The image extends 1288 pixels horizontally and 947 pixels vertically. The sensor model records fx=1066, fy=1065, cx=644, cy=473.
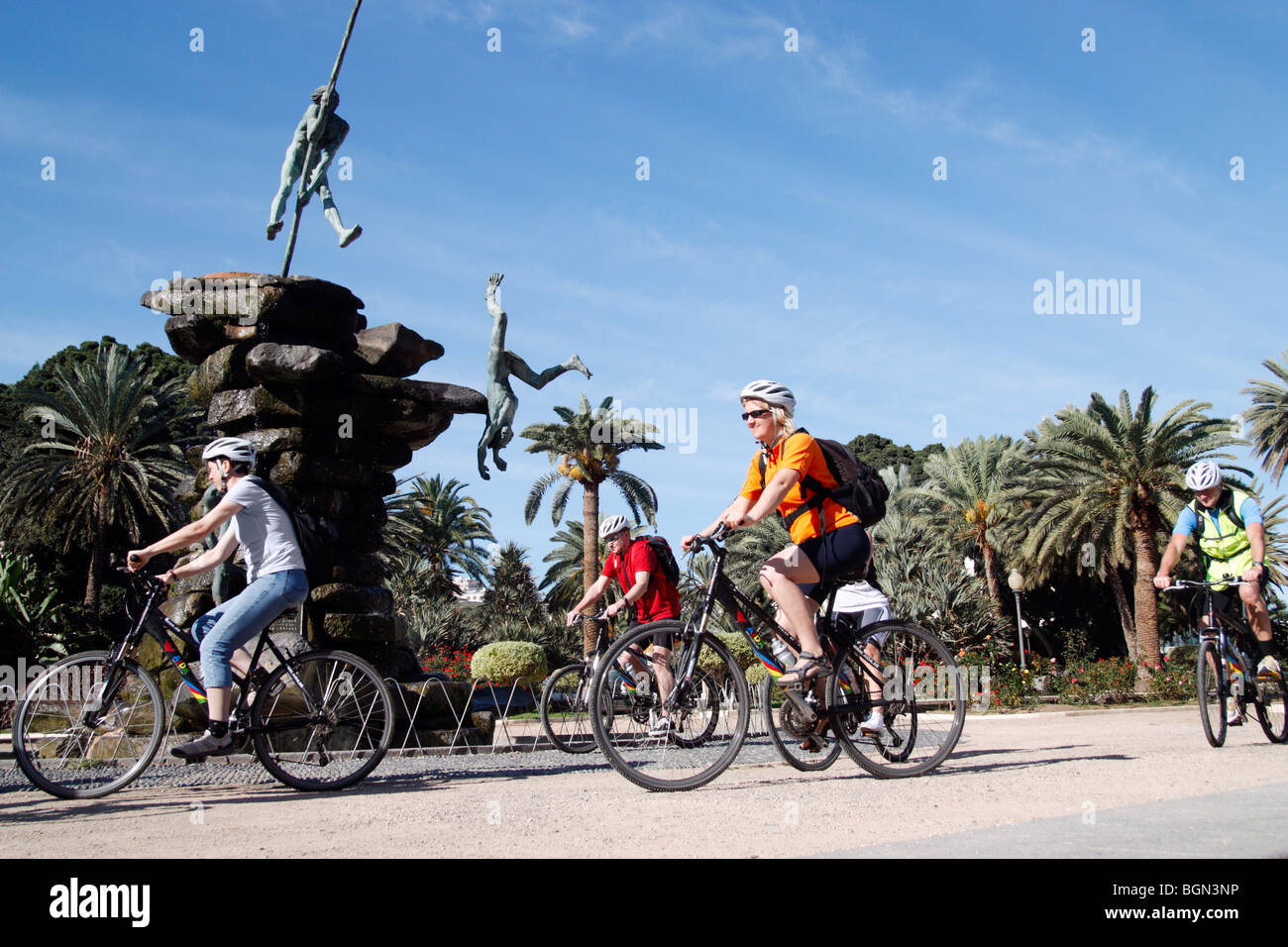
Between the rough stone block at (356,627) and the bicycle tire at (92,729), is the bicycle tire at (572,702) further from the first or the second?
the bicycle tire at (92,729)

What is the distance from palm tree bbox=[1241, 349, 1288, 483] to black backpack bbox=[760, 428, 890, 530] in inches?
1540

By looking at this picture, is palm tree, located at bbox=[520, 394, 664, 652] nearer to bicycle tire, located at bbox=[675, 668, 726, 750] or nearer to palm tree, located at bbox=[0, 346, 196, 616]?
palm tree, located at bbox=[0, 346, 196, 616]

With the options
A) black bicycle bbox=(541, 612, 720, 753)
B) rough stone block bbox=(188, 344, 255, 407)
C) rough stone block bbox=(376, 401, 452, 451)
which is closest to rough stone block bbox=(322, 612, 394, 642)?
black bicycle bbox=(541, 612, 720, 753)

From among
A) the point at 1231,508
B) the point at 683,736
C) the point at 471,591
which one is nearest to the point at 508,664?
the point at 1231,508

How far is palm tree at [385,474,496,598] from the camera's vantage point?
4353cm

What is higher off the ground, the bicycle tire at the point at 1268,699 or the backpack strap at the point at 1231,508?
the backpack strap at the point at 1231,508

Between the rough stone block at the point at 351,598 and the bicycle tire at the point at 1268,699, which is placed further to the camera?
the rough stone block at the point at 351,598

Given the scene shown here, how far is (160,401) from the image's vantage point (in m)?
35.4

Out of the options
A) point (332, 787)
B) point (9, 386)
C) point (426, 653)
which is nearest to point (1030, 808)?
point (332, 787)

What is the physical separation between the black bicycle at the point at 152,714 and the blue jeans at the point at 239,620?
0.15 m

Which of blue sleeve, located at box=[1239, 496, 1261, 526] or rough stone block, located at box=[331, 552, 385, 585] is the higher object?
blue sleeve, located at box=[1239, 496, 1261, 526]

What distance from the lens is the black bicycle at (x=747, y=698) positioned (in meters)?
4.93

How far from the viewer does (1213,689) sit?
7.08 metres

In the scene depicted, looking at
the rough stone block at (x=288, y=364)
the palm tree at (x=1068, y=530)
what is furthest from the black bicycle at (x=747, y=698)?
the palm tree at (x=1068, y=530)
